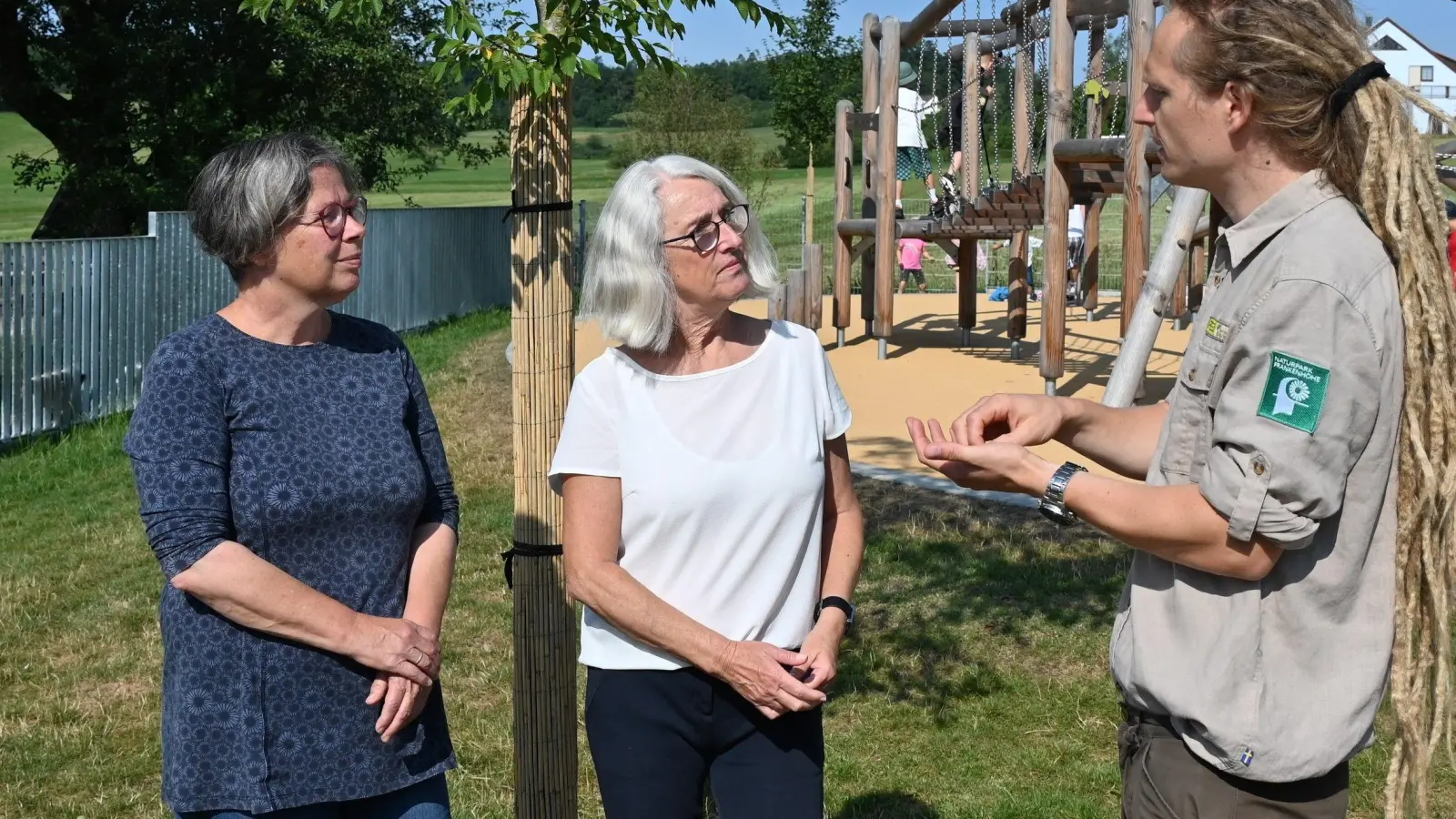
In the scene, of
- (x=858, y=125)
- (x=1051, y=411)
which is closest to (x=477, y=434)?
(x=858, y=125)

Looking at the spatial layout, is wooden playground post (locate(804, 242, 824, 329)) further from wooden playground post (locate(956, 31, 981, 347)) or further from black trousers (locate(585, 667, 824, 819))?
black trousers (locate(585, 667, 824, 819))

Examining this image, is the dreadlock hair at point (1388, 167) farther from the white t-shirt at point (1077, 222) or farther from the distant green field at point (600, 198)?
the white t-shirt at point (1077, 222)

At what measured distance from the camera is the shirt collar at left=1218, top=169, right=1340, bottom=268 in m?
2.12

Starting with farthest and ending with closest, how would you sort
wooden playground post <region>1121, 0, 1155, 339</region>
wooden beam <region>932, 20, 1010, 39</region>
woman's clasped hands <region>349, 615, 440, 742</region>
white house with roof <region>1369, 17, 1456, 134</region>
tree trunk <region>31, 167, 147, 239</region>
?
white house with roof <region>1369, 17, 1456, 134</region>, tree trunk <region>31, 167, 147, 239</region>, wooden beam <region>932, 20, 1010, 39</region>, wooden playground post <region>1121, 0, 1155, 339</region>, woman's clasped hands <region>349, 615, 440, 742</region>

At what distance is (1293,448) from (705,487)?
1.12m

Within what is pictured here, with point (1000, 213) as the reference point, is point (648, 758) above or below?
below

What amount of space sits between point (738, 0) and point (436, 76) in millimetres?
703

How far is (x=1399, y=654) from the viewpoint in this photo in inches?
86.5

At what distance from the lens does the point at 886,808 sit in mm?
4387

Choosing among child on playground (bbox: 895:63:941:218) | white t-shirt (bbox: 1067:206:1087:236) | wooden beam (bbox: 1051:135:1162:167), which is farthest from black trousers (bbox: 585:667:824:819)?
white t-shirt (bbox: 1067:206:1087:236)

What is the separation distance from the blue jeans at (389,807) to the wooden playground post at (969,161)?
11495 mm

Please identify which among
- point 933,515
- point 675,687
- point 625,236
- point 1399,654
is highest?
point 625,236

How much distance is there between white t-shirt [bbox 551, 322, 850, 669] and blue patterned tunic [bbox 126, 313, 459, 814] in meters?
0.37

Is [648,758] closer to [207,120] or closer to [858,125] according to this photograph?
[858,125]
